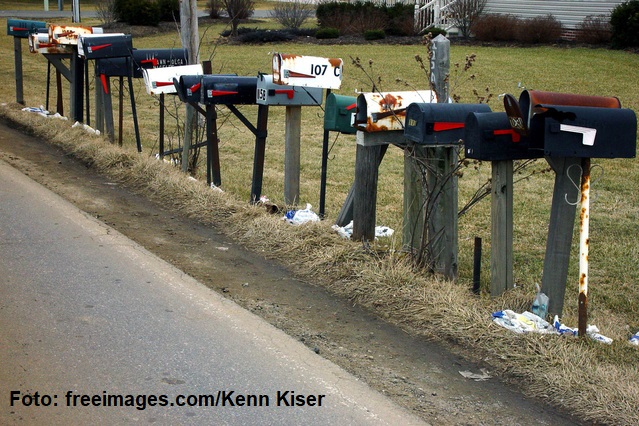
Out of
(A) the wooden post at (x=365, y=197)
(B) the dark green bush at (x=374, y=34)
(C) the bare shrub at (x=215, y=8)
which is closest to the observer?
(A) the wooden post at (x=365, y=197)

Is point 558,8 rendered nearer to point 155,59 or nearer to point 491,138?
point 155,59

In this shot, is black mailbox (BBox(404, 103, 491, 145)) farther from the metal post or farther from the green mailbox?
the green mailbox

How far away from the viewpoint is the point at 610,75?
19328mm

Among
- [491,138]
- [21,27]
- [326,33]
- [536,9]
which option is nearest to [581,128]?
[491,138]

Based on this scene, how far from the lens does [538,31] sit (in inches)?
1022

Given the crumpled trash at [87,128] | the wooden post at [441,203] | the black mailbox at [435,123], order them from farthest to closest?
the crumpled trash at [87,128] → the wooden post at [441,203] → the black mailbox at [435,123]

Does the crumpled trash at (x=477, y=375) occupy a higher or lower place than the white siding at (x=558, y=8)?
lower

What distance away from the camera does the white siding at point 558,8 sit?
27.5 meters

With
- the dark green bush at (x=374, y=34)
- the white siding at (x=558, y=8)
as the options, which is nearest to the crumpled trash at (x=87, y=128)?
the dark green bush at (x=374, y=34)

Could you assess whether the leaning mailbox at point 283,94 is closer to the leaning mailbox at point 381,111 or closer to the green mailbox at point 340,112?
the green mailbox at point 340,112

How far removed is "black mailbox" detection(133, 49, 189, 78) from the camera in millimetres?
10258

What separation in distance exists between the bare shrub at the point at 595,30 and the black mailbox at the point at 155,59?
18308 millimetres

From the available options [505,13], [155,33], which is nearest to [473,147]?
[505,13]

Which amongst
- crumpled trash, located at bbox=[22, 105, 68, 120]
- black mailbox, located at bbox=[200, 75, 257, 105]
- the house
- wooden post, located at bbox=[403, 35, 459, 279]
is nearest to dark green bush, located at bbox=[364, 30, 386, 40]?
the house
